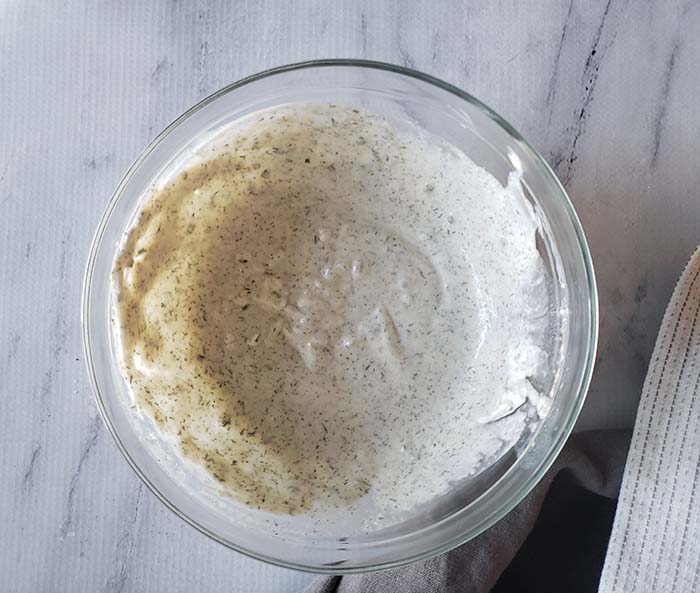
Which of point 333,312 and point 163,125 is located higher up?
point 163,125

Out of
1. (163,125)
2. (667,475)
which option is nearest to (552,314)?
(667,475)

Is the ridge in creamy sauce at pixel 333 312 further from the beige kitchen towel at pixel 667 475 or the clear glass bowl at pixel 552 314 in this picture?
the beige kitchen towel at pixel 667 475

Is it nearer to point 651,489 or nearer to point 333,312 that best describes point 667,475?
point 651,489

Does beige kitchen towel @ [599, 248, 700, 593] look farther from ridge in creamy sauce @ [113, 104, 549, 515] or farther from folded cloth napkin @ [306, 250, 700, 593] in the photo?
ridge in creamy sauce @ [113, 104, 549, 515]

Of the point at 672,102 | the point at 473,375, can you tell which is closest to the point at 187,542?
the point at 473,375

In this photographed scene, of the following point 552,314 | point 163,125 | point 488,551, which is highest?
point 163,125

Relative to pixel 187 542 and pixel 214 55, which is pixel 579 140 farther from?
pixel 187 542
